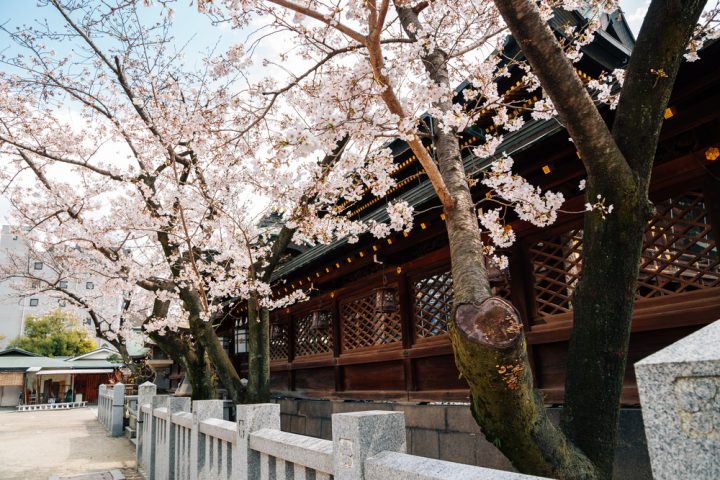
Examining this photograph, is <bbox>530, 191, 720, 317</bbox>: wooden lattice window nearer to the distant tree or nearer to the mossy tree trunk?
the mossy tree trunk

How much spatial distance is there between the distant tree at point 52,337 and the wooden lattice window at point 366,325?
53537mm

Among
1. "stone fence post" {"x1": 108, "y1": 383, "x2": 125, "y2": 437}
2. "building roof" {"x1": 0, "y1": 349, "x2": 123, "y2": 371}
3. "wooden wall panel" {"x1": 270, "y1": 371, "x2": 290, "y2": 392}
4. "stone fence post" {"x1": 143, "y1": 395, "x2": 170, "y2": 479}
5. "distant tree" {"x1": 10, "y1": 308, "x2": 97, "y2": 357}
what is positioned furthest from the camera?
"distant tree" {"x1": 10, "y1": 308, "x2": 97, "y2": 357}

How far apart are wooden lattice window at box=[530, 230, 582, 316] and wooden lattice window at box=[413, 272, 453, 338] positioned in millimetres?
Answer: 1574

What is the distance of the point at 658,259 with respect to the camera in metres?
4.92

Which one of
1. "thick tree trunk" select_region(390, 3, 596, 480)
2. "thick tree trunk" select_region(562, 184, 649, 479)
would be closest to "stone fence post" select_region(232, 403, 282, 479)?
"thick tree trunk" select_region(390, 3, 596, 480)

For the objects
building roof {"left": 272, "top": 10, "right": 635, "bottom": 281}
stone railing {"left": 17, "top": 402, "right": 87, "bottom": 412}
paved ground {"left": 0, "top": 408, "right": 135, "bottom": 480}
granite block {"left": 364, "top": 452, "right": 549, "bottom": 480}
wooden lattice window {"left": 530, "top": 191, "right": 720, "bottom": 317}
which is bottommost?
stone railing {"left": 17, "top": 402, "right": 87, "bottom": 412}

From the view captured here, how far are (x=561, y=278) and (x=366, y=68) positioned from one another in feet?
11.8

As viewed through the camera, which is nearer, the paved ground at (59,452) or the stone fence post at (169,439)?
the stone fence post at (169,439)

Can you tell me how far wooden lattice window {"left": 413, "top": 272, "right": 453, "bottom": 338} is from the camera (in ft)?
24.9

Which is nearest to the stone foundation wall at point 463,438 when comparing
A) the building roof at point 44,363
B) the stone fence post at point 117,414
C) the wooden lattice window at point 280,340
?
the wooden lattice window at point 280,340

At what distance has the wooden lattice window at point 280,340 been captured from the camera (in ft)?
40.8

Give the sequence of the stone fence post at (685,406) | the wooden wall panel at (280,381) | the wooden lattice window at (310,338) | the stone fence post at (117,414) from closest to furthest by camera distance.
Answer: the stone fence post at (685,406) → the wooden lattice window at (310,338) → the wooden wall panel at (280,381) → the stone fence post at (117,414)

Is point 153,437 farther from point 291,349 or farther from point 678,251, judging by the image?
point 678,251

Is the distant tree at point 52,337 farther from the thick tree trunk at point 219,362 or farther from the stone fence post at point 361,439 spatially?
the stone fence post at point 361,439
